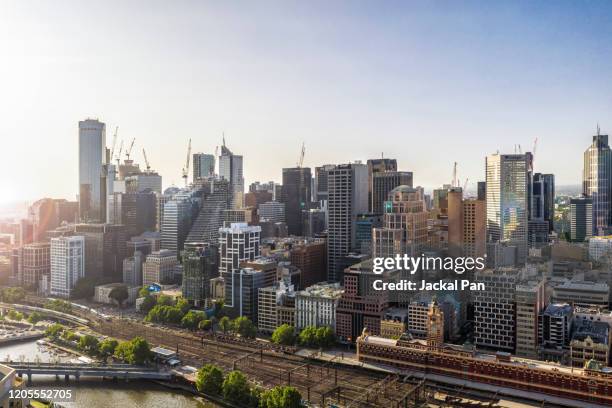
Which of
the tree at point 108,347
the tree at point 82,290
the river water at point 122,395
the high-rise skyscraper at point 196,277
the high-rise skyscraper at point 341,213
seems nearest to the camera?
the river water at point 122,395

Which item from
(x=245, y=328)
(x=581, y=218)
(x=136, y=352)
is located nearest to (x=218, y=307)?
(x=245, y=328)

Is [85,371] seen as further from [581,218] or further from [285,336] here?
[581,218]

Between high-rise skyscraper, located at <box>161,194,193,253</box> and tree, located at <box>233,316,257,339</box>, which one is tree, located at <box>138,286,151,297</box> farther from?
tree, located at <box>233,316,257,339</box>

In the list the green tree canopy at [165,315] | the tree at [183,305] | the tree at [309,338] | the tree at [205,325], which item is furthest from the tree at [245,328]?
the tree at [183,305]

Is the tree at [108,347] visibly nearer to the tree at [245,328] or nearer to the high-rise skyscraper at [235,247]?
the tree at [245,328]

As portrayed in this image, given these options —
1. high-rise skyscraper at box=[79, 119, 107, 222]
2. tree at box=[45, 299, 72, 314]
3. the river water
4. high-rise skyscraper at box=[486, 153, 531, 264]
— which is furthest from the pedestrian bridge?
high-rise skyscraper at box=[79, 119, 107, 222]

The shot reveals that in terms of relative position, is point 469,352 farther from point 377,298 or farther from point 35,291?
point 35,291
